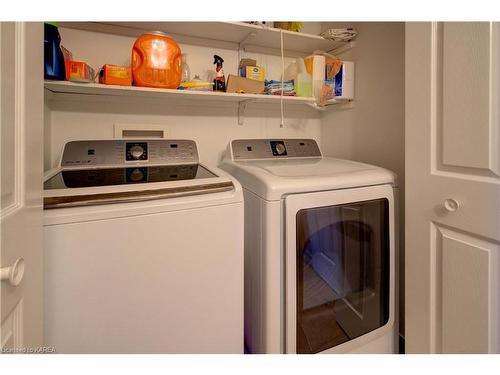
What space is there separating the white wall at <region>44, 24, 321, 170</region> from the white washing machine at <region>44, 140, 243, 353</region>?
0.54 meters

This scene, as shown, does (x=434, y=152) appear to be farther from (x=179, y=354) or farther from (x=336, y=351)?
(x=179, y=354)

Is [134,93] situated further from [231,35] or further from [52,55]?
[231,35]

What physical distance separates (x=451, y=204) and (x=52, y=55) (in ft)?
5.91

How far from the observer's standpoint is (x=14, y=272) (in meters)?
0.53

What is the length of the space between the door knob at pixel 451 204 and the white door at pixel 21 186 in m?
1.37

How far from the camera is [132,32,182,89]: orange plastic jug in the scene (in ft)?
4.25

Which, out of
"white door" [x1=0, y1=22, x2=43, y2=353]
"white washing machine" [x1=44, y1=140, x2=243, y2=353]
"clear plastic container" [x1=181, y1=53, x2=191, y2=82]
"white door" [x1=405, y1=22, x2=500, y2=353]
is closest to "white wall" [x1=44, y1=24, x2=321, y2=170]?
"clear plastic container" [x1=181, y1=53, x2=191, y2=82]

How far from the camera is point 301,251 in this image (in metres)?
1.16

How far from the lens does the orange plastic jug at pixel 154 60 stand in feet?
4.25

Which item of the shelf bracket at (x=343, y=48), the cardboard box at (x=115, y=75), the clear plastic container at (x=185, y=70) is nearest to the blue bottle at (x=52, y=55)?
the cardboard box at (x=115, y=75)

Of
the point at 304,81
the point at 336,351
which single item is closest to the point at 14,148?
the point at 336,351

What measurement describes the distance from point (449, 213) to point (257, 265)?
820 mm

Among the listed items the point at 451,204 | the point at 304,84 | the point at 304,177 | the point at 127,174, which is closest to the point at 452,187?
the point at 451,204

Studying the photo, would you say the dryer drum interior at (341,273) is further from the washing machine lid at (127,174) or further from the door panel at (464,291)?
the washing machine lid at (127,174)
